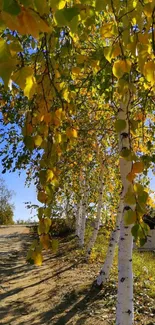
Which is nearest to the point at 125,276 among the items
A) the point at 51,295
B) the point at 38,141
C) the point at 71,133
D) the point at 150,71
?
the point at 51,295

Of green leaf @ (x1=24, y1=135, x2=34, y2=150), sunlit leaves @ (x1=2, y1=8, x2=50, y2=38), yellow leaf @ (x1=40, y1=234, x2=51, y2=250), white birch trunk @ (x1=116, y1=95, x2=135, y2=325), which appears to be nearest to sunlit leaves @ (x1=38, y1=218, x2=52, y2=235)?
yellow leaf @ (x1=40, y1=234, x2=51, y2=250)

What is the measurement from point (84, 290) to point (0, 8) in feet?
25.2

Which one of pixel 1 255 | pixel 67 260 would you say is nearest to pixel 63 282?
pixel 67 260

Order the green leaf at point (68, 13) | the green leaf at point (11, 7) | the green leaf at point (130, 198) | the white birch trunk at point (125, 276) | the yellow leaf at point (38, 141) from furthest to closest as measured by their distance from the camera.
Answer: the white birch trunk at point (125, 276) → the yellow leaf at point (38, 141) → the green leaf at point (130, 198) → the green leaf at point (68, 13) → the green leaf at point (11, 7)

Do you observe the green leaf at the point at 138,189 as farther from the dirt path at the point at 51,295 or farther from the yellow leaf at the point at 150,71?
the dirt path at the point at 51,295

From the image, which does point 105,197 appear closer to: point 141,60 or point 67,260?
point 67,260

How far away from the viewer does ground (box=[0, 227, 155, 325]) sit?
238 inches

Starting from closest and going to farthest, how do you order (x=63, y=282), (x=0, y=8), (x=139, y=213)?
(x=0, y=8) < (x=139, y=213) < (x=63, y=282)

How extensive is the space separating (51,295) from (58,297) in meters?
0.28

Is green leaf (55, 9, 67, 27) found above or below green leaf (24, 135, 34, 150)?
above

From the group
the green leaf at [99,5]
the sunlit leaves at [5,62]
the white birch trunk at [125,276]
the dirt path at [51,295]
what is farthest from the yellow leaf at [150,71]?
the dirt path at [51,295]

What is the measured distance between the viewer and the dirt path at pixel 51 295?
6.06 m

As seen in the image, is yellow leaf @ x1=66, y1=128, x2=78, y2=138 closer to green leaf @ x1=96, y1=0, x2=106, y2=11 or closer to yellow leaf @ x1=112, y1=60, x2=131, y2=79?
yellow leaf @ x1=112, y1=60, x2=131, y2=79

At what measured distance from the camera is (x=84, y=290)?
777cm
